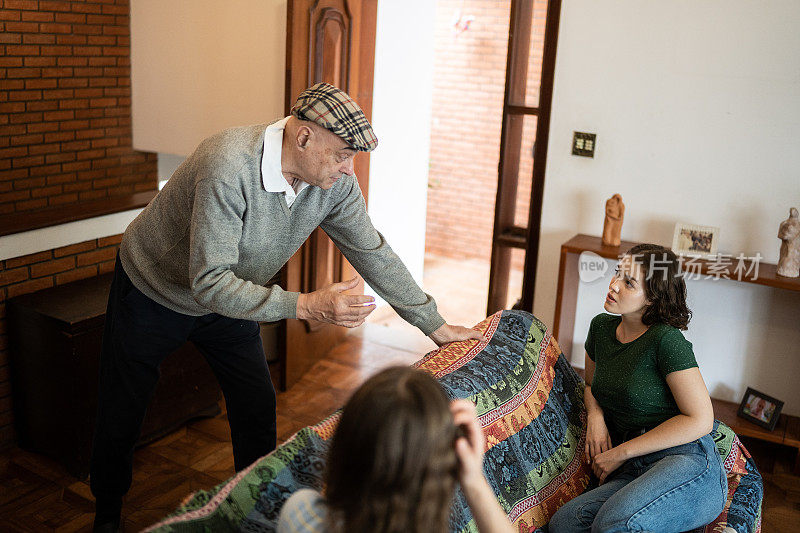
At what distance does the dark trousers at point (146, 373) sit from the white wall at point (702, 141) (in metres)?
1.83

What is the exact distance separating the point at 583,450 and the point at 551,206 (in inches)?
61.3

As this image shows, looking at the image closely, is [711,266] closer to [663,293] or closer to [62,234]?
[663,293]

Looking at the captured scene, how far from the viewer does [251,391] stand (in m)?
2.35

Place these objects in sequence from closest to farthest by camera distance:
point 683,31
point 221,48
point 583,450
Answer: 1. point 583,450
2. point 683,31
3. point 221,48

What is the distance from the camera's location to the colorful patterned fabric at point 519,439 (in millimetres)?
1552

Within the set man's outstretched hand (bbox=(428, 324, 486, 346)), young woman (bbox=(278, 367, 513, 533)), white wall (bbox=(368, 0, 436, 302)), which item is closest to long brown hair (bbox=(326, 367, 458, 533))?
young woman (bbox=(278, 367, 513, 533))

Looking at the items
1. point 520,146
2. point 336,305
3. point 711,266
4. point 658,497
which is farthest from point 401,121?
point 658,497

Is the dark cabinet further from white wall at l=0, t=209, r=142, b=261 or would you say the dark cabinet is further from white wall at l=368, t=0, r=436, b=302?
white wall at l=368, t=0, r=436, b=302

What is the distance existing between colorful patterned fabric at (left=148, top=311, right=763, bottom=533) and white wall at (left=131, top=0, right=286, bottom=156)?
200cm

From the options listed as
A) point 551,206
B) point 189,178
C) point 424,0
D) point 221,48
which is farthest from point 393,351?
point 189,178

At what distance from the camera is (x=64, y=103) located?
14.1ft

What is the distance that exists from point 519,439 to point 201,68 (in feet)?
9.30

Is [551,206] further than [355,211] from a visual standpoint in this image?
Yes

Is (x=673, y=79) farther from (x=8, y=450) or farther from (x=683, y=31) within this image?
(x=8, y=450)
